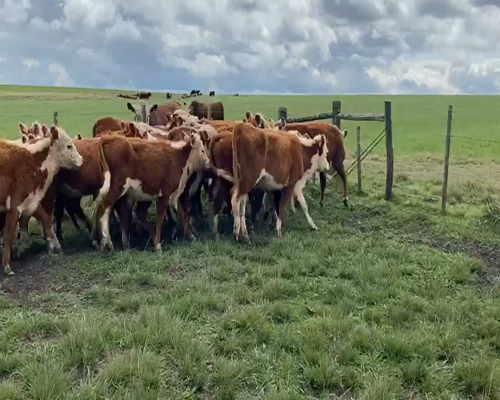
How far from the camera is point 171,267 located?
299 inches

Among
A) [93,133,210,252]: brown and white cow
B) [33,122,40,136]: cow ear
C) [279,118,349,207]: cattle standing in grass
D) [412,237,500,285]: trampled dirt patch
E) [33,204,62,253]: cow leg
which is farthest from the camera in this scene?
[279,118,349,207]: cattle standing in grass

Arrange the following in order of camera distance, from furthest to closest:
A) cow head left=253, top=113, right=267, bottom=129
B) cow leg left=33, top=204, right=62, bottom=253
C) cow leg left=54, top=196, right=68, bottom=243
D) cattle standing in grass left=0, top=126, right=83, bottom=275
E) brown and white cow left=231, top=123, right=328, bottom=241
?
cow head left=253, top=113, right=267, bottom=129 → brown and white cow left=231, top=123, right=328, bottom=241 → cow leg left=54, top=196, right=68, bottom=243 → cow leg left=33, top=204, right=62, bottom=253 → cattle standing in grass left=0, top=126, right=83, bottom=275

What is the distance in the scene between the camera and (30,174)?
7723 millimetres

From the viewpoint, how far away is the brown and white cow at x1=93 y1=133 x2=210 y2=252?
27.5 ft

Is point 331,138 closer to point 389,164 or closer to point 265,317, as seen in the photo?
point 389,164

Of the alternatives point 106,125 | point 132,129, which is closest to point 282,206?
point 132,129

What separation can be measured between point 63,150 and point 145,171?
1.17 m

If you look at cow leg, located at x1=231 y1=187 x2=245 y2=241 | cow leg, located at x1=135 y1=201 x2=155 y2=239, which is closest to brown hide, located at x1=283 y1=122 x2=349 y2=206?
cow leg, located at x1=231 y1=187 x2=245 y2=241

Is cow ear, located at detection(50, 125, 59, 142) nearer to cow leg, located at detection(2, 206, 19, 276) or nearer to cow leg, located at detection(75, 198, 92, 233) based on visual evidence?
cow leg, located at detection(2, 206, 19, 276)

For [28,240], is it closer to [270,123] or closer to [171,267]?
[171,267]

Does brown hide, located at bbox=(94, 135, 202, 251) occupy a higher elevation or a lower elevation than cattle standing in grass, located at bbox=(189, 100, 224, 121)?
lower

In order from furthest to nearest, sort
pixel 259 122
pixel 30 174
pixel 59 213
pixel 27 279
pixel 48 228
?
pixel 259 122
pixel 59 213
pixel 48 228
pixel 30 174
pixel 27 279

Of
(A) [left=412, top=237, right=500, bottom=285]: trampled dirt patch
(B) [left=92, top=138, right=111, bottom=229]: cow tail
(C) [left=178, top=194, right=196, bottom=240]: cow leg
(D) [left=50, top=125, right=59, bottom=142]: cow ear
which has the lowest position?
(A) [left=412, top=237, right=500, bottom=285]: trampled dirt patch

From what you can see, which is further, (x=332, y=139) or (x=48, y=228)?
(x=332, y=139)
